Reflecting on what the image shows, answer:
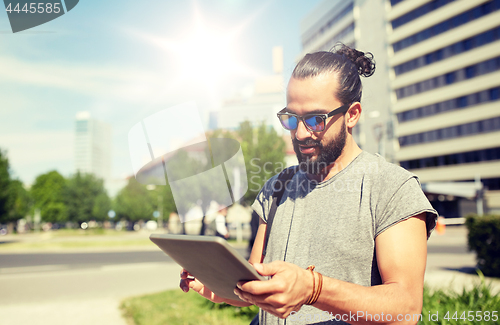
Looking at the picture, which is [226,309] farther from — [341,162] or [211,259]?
[211,259]

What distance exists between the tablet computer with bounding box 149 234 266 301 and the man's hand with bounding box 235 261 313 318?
0.08ft

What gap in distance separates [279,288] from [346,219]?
0.50 metres

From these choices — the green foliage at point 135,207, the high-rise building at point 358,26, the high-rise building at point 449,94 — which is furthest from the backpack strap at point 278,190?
the green foliage at point 135,207

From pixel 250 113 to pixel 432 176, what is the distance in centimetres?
5554

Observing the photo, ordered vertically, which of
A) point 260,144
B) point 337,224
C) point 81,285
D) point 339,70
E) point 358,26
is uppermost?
point 358,26

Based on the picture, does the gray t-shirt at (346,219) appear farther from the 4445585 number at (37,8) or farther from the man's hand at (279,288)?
the 4445585 number at (37,8)

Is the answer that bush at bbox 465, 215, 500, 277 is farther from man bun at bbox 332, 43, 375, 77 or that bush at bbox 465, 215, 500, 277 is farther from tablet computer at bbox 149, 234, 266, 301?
tablet computer at bbox 149, 234, 266, 301

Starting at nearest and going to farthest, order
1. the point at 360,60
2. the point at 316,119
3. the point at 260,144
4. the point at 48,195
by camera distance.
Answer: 1. the point at 316,119
2. the point at 360,60
3. the point at 260,144
4. the point at 48,195

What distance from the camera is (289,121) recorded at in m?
1.62

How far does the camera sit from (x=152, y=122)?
1.91 meters

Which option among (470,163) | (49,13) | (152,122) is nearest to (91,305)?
(49,13)

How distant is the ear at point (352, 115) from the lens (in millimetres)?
1587

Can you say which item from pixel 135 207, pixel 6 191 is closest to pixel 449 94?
pixel 6 191

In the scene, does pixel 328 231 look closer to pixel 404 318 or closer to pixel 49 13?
pixel 404 318
